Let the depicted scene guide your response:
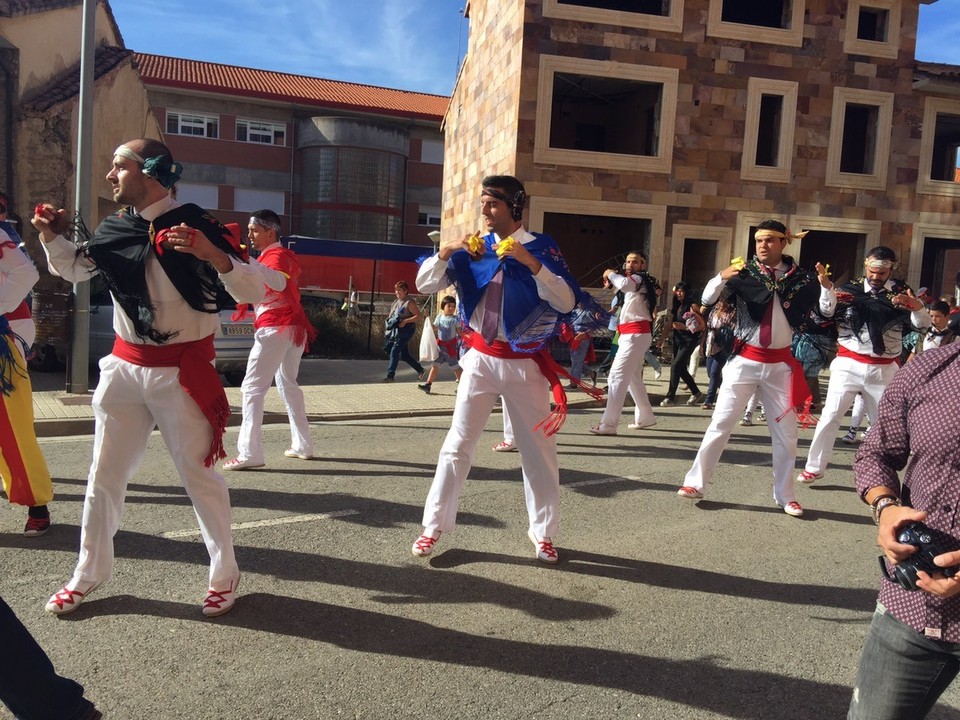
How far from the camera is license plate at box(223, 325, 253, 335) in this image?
11.0 metres

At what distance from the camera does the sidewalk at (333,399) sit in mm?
8273

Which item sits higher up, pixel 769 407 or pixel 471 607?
pixel 769 407

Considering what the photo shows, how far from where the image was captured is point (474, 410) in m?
4.38

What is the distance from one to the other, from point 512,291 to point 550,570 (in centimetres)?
158

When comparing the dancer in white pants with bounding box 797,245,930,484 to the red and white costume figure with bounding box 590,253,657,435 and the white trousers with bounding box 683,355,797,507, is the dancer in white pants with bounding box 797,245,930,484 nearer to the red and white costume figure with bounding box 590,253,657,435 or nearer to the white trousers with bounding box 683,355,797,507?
the white trousers with bounding box 683,355,797,507

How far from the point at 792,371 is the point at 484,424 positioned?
268 centimetres

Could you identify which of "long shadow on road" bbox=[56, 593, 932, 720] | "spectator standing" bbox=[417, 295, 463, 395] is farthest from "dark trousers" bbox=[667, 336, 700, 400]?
"long shadow on road" bbox=[56, 593, 932, 720]

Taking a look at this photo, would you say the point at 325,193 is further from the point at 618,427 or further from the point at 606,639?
the point at 606,639

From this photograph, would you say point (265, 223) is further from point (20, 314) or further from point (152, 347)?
point (152, 347)

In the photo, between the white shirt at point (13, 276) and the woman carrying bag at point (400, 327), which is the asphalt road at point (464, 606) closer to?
the white shirt at point (13, 276)

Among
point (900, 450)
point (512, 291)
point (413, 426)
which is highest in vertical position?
point (512, 291)

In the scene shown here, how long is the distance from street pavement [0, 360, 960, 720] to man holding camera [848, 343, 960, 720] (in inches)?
44.4

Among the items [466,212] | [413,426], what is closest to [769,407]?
[413,426]

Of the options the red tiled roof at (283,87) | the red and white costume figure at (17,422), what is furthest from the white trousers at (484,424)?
the red tiled roof at (283,87)
